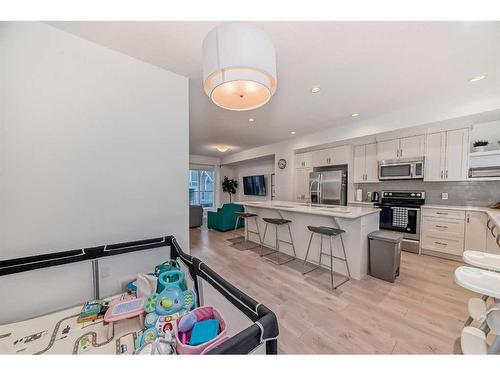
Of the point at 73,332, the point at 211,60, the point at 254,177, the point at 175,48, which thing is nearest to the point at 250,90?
the point at 211,60

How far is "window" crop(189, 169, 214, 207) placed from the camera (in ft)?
25.9

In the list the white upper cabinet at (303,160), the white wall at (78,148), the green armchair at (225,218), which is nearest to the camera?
the white wall at (78,148)

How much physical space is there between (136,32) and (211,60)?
0.94 m

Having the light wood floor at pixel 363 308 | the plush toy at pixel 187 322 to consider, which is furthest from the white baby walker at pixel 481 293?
the plush toy at pixel 187 322

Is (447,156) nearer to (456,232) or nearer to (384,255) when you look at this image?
(456,232)

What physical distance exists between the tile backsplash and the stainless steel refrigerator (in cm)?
93

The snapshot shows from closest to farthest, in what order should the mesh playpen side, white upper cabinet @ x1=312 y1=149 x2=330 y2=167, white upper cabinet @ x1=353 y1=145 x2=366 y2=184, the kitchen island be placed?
the mesh playpen side, the kitchen island, white upper cabinet @ x1=353 y1=145 x2=366 y2=184, white upper cabinet @ x1=312 y1=149 x2=330 y2=167

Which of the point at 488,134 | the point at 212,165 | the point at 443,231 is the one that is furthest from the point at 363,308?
the point at 212,165

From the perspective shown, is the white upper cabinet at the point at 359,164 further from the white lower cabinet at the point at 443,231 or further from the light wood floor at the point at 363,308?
the light wood floor at the point at 363,308

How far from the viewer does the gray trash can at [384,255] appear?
7.44 feet

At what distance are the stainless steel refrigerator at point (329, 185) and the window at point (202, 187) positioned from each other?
4.78m

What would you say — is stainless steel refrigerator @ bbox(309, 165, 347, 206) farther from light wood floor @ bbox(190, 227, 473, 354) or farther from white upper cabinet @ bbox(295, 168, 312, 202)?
light wood floor @ bbox(190, 227, 473, 354)

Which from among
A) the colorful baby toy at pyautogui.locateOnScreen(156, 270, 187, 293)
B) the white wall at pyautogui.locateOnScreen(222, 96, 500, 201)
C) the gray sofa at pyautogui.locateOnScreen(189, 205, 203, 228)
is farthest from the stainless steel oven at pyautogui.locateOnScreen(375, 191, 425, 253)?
the gray sofa at pyautogui.locateOnScreen(189, 205, 203, 228)

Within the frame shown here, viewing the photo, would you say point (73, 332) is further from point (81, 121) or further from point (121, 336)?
point (81, 121)
